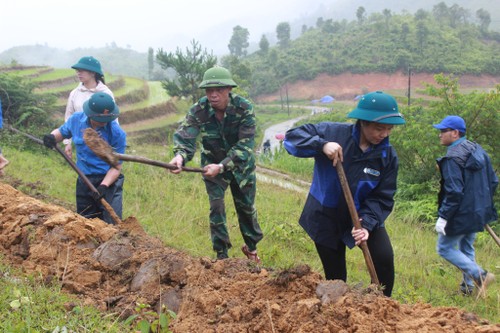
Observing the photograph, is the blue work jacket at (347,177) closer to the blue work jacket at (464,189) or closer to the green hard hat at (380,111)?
the green hard hat at (380,111)

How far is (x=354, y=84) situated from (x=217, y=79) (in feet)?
194

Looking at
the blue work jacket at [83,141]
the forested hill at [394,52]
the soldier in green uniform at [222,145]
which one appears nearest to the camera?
the soldier in green uniform at [222,145]

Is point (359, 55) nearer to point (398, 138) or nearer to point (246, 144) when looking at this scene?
point (398, 138)

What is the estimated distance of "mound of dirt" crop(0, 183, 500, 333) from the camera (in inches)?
79.2

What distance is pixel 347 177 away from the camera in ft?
9.29

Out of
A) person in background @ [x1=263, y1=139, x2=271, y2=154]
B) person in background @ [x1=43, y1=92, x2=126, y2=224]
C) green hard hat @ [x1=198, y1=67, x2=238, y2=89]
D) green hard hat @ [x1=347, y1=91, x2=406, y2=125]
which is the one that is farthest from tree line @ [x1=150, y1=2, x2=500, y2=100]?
green hard hat @ [x1=347, y1=91, x2=406, y2=125]

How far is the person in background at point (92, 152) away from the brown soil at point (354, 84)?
5553cm

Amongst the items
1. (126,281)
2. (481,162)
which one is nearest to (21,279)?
(126,281)

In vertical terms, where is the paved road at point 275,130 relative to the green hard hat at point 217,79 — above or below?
below

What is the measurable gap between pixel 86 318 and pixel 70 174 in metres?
5.93

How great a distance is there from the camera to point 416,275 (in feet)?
15.1

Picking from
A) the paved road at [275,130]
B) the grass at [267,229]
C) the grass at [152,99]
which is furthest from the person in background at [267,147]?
the paved road at [275,130]

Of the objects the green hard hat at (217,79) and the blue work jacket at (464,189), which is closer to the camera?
the green hard hat at (217,79)

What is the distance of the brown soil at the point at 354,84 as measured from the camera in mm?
53125
